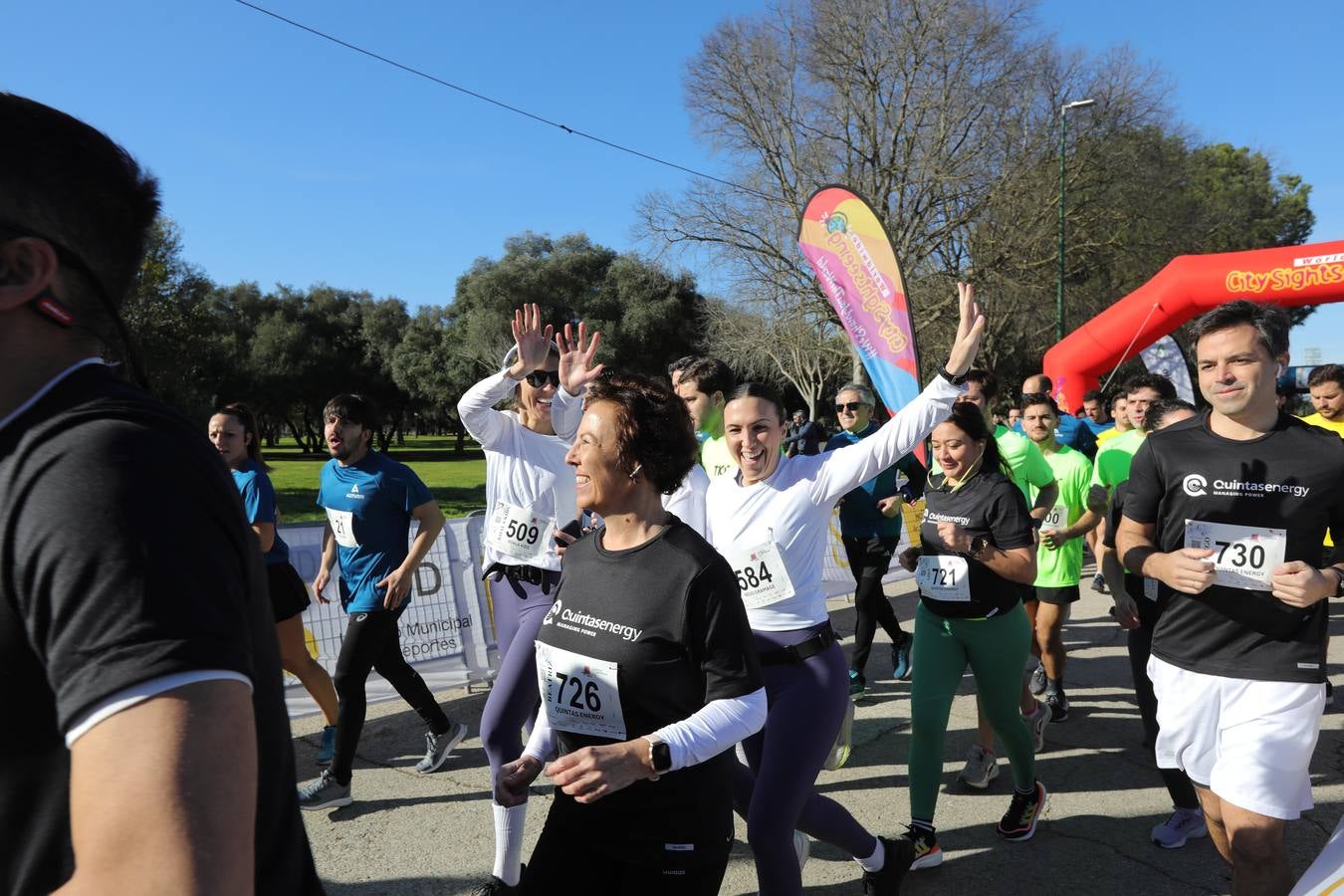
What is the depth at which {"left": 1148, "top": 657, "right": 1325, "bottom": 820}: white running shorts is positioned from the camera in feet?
8.77

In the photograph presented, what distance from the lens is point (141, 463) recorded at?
838 mm

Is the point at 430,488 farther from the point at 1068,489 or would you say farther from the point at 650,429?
the point at 650,429

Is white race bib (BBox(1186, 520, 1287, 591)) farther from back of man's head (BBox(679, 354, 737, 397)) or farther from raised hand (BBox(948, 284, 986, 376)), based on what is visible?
back of man's head (BBox(679, 354, 737, 397))

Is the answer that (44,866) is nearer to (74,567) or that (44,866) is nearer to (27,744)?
(27,744)

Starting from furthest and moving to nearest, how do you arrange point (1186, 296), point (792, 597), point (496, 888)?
point (1186, 296) → point (496, 888) → point (792, 597)

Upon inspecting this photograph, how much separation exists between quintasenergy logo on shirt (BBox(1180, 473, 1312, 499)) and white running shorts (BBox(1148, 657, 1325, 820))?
1.96ft

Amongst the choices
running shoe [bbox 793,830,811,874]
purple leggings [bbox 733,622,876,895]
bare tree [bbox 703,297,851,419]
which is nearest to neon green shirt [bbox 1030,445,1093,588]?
running shoe [bbox 793,830,811,874]

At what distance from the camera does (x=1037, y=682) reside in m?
6.00

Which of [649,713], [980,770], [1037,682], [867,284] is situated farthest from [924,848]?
[867,284]

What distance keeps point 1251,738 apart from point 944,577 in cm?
140

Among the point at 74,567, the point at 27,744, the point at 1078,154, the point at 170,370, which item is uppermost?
the point at 1078,154

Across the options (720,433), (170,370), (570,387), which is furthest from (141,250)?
(170,370)

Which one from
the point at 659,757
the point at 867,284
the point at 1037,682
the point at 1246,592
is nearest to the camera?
the point at 659,757

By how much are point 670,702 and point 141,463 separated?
5.16 ft
